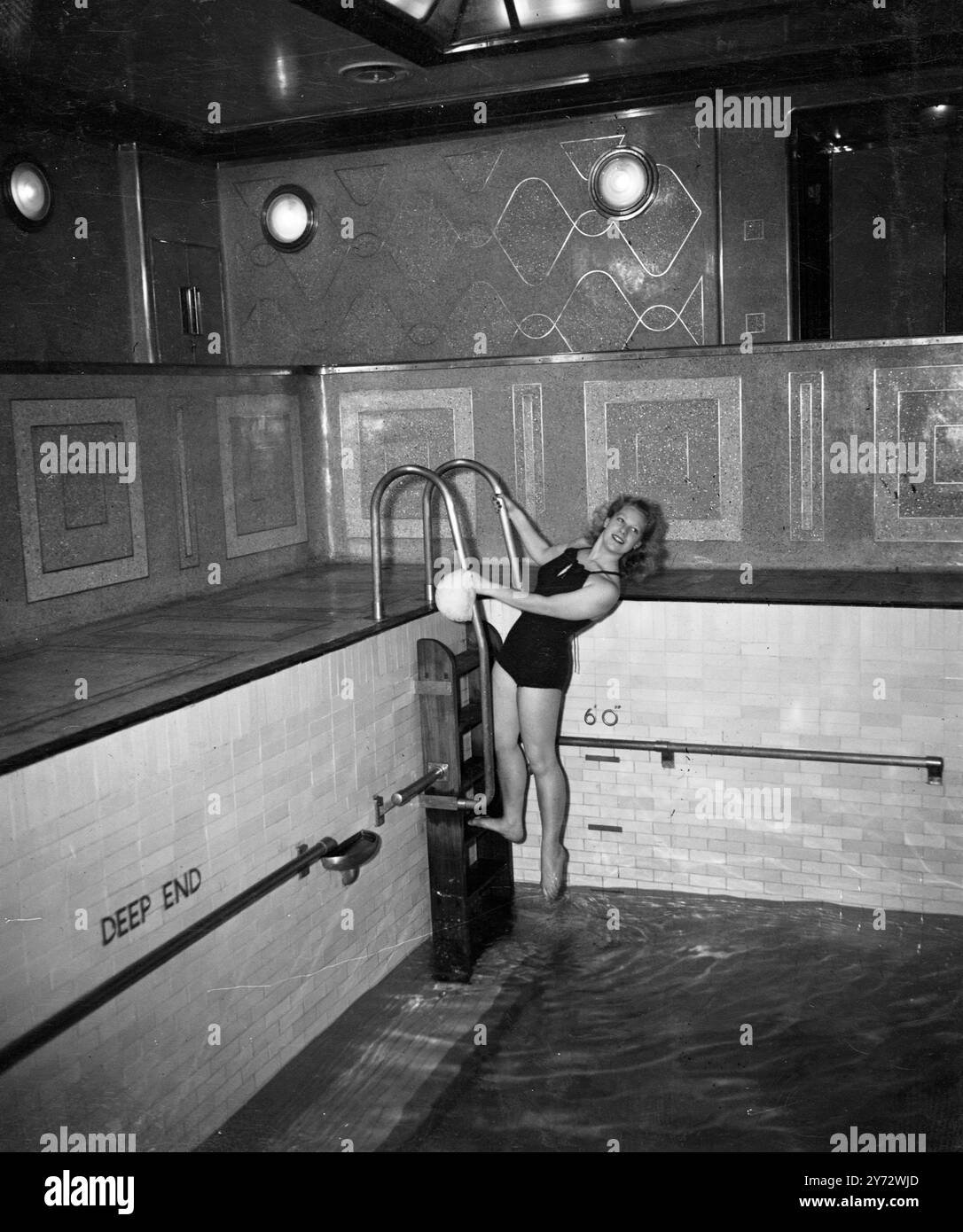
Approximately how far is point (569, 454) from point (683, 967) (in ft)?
9.22

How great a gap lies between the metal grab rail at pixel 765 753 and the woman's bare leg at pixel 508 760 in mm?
372

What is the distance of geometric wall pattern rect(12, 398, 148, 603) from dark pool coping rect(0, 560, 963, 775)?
1.23 meters

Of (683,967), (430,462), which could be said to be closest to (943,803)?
(683,967)

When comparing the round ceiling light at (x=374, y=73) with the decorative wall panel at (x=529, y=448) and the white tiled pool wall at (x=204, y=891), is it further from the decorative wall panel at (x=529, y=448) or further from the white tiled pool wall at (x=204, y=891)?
the white tiled pool wall at (x=204, y=891)

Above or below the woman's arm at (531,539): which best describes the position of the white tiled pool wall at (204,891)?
below

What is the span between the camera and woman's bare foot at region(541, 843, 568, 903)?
5.19 metres

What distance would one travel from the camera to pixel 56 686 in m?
3.76

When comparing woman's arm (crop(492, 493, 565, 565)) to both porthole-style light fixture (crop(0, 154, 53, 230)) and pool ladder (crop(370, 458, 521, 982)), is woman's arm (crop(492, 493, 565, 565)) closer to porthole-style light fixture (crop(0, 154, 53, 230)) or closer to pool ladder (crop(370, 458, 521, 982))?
pool ladder (crop(370, 458, 521, 982))

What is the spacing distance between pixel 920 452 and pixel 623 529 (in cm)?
185

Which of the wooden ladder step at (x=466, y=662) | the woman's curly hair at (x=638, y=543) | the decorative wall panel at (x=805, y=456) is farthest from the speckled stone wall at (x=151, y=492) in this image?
the decorative wall panel at (x=805, y=456)

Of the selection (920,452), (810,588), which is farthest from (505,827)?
(920,452)

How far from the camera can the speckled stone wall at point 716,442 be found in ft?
19.0

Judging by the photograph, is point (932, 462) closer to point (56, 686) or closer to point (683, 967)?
point (683, 967)

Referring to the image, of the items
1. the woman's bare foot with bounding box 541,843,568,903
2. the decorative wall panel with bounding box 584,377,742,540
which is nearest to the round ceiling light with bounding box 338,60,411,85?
the decorative wall panel with bounding box 584,377,742,540
